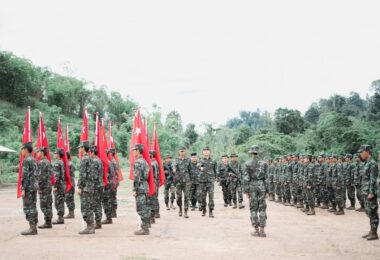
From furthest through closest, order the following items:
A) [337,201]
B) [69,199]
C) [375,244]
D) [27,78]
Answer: [27,78], [337,201], [69,199], [375,244]

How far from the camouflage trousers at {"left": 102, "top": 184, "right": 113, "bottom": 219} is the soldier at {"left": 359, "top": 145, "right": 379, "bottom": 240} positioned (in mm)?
6849

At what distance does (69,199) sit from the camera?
13.1 m

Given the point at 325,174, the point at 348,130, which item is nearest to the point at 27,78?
the point at 348,130

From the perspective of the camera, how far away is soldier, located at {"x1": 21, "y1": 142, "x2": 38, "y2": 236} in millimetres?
9875

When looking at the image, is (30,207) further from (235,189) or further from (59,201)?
(235,189)

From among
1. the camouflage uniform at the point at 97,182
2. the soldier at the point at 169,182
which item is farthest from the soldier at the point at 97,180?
the soldier at the point at 169,182

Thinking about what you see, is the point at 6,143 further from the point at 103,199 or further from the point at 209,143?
the point at 103,199

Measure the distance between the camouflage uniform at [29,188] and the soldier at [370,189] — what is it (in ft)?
25.9

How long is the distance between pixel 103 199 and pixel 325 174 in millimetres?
8999

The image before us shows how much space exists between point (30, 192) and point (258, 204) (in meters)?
5.54

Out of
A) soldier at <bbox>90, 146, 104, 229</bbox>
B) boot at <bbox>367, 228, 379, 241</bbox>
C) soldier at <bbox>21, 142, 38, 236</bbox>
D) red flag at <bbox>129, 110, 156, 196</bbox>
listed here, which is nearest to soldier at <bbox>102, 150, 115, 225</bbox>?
soldier at <bbox>90, 146, 104, 229</bbox>

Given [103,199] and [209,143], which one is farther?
[209,143]

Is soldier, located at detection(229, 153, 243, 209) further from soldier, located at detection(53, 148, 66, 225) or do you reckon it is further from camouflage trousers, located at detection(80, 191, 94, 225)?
camouflage trousers, located at detection(80, 191, 94, 225)

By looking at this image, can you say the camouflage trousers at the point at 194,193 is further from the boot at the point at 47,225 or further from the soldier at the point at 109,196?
the boot at the point at 47,225
